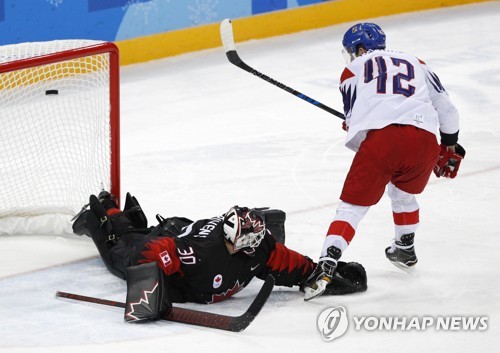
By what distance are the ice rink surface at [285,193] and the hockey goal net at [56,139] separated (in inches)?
6.1

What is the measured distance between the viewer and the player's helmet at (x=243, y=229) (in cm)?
366

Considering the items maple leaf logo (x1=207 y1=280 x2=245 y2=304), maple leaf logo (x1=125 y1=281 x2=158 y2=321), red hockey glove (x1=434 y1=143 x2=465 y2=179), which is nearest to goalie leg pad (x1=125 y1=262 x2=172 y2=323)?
maple leaf logo (x1=125 y1=281 x2=158 y2=321)

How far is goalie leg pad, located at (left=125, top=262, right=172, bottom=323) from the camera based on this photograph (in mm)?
A: 3561

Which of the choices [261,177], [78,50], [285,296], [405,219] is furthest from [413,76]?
[261,177]

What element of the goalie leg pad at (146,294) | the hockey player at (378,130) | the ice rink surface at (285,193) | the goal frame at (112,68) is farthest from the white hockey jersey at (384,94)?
the goal frame at (112,68)

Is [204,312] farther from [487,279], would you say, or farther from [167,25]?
[167,25]

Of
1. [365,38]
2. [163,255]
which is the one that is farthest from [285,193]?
[163,255]

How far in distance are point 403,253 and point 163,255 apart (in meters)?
0.98

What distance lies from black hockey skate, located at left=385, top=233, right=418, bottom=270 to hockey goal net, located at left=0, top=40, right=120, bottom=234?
1.18 metres

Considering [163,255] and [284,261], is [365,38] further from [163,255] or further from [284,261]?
[163,255]

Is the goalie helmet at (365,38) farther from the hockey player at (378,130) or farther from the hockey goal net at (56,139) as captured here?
the hockey goal net at (56,139)

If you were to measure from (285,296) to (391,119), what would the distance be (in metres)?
0.71

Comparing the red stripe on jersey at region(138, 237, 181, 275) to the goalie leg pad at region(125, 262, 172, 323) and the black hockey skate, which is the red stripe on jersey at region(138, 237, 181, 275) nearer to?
the goalie leg pad at region(125, 262, 172, 323)

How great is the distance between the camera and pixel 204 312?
12.0ft
